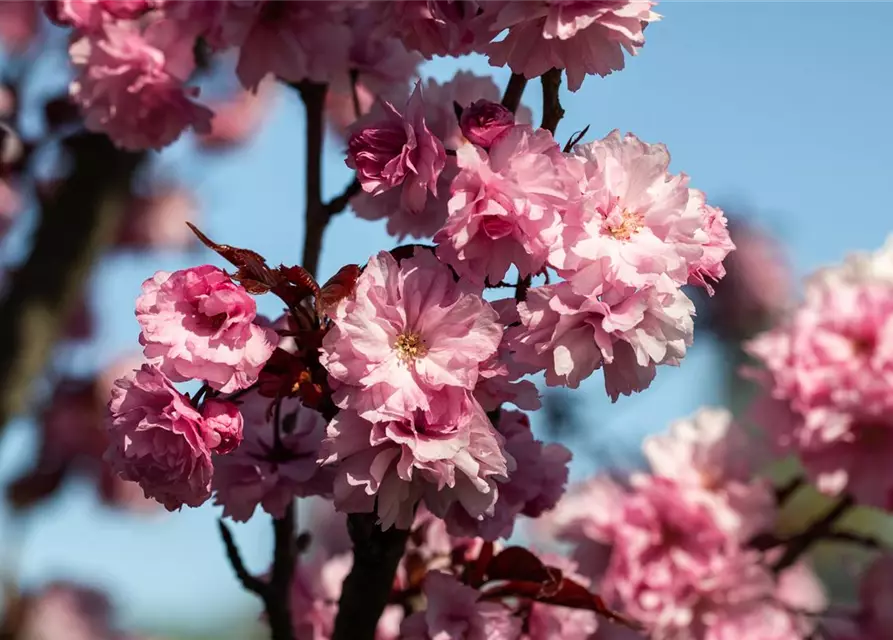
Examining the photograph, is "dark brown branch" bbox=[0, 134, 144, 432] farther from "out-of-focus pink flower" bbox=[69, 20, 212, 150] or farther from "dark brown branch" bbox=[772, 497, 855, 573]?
"dark brown branch" bbox=[772, 497, 855, 573]

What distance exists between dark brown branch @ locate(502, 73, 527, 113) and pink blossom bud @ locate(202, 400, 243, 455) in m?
0.31

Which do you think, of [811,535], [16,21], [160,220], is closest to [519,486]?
[811,535]

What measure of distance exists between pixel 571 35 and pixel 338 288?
0.75ft

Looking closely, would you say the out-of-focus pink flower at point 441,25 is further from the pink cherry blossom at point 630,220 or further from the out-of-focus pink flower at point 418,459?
the out-of-focus pink flower at point 418,459

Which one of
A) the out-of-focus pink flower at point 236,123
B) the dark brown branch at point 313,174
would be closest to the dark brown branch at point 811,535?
the dark brown branch at point 313,174

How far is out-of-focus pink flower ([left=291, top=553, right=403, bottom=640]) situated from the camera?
1.01 meters

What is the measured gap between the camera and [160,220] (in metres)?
3.33

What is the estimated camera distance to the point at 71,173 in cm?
206

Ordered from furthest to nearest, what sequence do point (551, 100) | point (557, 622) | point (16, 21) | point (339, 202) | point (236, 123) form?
point (236, 123) < point (16, 21) < point (339, 202) < point (557, 622) < point (551, 100)

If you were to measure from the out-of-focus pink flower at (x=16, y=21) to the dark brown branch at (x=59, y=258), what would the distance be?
3.61 ft

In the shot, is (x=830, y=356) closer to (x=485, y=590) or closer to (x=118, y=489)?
(x=485, y=590)

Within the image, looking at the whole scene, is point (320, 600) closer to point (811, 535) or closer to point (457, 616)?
point (457, 616)

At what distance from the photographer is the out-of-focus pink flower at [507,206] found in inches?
25.4

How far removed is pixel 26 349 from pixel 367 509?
1483mm
